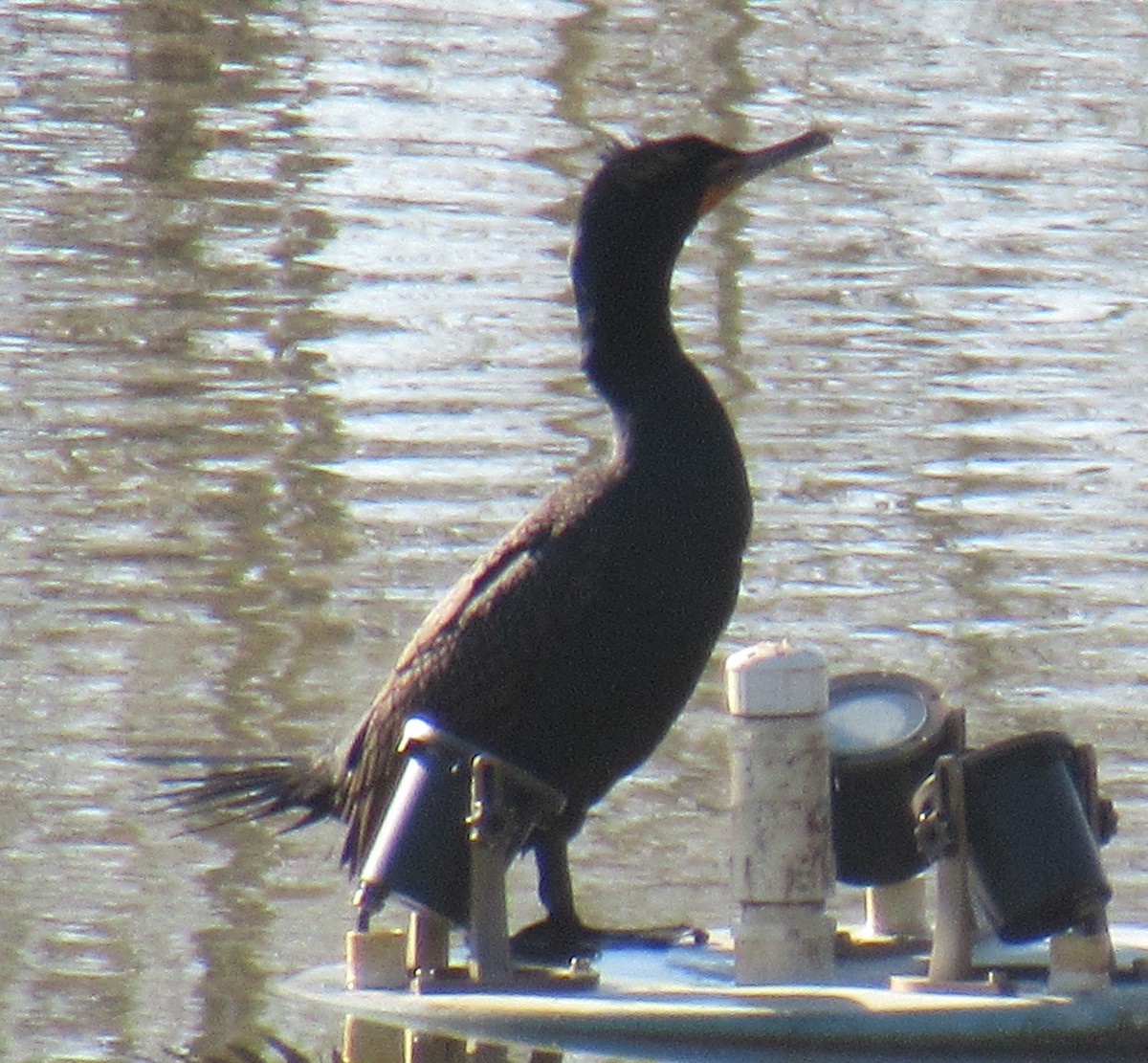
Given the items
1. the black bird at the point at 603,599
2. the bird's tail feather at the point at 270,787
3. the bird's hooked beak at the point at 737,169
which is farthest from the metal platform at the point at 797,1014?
the bird's hooked beak at the point at 737,169

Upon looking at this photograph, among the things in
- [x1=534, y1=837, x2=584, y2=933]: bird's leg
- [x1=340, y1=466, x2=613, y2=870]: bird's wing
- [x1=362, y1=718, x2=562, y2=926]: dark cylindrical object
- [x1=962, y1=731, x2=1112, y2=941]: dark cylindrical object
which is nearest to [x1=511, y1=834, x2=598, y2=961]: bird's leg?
[x1=534, y1=837, x2=584, y2=933]: bird's leg

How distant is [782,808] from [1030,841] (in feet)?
0.99

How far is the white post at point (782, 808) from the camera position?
3.73 meters

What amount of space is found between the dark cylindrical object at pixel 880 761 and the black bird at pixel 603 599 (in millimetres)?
205

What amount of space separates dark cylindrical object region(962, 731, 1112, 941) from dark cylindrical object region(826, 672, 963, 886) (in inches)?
12.0

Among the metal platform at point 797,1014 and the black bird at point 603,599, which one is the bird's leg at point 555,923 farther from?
the metal platform at point 797,1014

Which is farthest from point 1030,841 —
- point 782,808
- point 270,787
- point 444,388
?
point 444,388

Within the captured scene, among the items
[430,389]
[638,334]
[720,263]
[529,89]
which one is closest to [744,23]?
[529,89]

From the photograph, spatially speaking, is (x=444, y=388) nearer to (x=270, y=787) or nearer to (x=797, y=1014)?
(x=270, y=787)

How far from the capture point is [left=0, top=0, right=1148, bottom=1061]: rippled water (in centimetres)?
479

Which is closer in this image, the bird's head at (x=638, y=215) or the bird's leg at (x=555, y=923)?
the bird's leg at (x=555, y=923)

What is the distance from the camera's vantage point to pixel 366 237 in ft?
30.6

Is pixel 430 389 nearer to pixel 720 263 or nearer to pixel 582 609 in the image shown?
pixel 720 263

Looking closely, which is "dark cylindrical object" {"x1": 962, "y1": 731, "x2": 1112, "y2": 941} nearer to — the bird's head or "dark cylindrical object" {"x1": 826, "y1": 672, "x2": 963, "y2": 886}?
"dark cylindrical object" {"x1": 826, "y1": 672, "x2": 963, "y2": 886}
